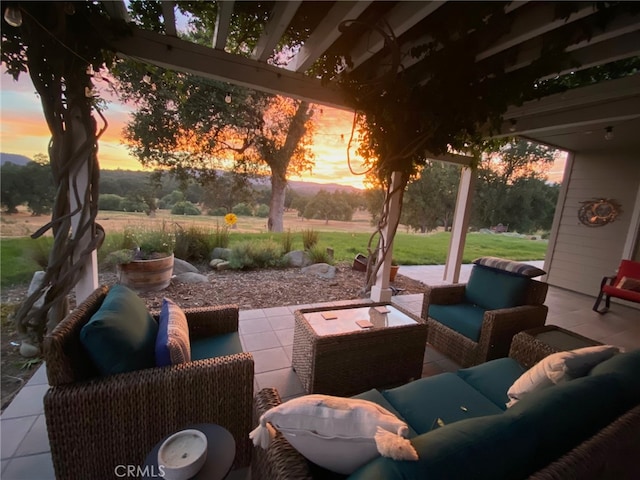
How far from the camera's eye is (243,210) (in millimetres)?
5551

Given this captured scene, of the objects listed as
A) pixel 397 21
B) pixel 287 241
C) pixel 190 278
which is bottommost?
pixel 190 278

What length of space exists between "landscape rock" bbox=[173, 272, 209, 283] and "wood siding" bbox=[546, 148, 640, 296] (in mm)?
6527

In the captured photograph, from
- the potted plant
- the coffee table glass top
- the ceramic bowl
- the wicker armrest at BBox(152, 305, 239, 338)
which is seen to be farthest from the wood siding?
the potted plant

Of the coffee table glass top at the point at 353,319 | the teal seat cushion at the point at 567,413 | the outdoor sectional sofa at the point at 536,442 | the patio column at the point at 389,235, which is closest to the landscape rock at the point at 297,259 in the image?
the patio column at the point at 389,235

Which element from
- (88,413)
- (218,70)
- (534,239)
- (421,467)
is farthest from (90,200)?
(534,239)

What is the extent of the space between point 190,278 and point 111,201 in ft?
4.99

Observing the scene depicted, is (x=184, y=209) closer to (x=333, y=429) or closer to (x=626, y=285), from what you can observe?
(x=333, y=429)

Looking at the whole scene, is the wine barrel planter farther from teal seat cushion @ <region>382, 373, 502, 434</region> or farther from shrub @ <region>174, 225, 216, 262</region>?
teal seat cushion @ <region>382, 373, 502, 434</region>

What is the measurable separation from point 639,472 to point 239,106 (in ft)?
18.4

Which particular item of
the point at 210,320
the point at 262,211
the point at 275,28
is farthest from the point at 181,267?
the point at 275,28

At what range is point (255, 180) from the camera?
5574 mm

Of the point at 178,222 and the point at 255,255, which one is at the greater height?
the point at 178,222

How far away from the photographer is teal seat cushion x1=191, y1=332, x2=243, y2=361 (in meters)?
1.64

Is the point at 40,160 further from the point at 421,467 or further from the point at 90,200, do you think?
the point at 421,467
